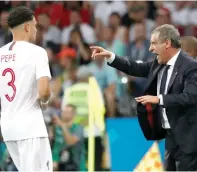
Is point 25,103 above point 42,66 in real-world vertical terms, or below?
below

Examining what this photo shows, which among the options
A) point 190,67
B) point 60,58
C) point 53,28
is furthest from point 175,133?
point 53,28

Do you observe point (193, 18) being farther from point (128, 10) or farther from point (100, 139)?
point (100, 139)

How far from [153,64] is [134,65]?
236mm

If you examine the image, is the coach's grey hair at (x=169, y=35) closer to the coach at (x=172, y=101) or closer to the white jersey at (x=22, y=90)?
the coach at (x=172, y=101)

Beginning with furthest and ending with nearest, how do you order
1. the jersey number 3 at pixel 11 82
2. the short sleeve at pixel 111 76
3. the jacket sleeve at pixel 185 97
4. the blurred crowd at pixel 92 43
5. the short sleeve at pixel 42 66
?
the short sleeve at pixel 111 76, the blurred crowd at pixel 92 43, the jacket sleeve at pixel 185 97, the jersey number 3 at pixel 11 82, the short sleeve at pixel 42 66

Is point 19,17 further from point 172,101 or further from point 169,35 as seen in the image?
point 172,101

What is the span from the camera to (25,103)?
23.7 feet

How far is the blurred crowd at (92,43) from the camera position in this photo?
39.9 feet

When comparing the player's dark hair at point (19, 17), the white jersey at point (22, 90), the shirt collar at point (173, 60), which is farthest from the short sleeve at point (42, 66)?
the shirt collar at point (173, 60)

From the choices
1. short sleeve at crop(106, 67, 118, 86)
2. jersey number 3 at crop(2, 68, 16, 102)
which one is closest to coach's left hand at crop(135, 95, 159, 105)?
jersey number 3 at crop(2, 68, 16, 102)

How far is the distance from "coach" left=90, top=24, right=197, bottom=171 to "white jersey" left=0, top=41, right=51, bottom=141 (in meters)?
0.87

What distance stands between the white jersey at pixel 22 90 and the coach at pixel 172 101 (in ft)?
2.84

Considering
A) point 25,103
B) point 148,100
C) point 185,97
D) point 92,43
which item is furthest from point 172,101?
point 92,43

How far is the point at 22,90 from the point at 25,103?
13 cm
